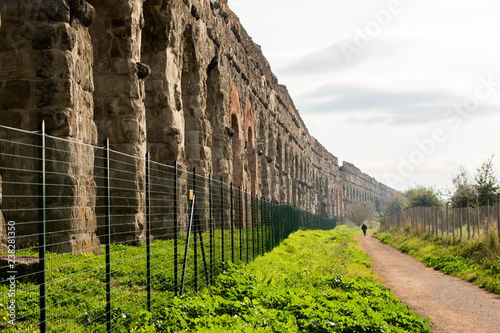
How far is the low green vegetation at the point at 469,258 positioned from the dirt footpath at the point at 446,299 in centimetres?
28

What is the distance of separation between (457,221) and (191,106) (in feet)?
35.2

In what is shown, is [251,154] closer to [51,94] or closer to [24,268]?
[51,94]

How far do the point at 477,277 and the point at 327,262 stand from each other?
11.5ft

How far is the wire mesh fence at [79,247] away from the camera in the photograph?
4.74 metres

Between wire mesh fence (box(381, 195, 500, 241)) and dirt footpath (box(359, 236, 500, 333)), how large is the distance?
7.75 ft

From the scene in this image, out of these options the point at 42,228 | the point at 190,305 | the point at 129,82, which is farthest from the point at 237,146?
the point at 42,228

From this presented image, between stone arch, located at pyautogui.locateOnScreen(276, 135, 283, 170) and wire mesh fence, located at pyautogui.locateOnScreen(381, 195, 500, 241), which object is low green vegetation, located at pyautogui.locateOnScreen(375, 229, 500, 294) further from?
stone arch, located at pyautogui.locateOnScreen(276, 135, 283, 170)

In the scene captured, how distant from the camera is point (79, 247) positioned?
7770 millimetres

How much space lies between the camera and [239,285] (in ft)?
25.8

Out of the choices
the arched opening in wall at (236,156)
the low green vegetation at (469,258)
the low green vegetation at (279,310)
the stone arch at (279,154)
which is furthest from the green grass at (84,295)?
the stone arch at (279,154)

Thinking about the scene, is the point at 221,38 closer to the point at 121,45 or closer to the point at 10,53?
the point at 121,45

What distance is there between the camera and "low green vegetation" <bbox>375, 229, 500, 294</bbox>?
37.7ft

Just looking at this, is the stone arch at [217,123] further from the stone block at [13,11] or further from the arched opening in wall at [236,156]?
the stone block at [13,11]

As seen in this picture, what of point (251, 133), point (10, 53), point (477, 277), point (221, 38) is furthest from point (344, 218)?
point (10, 53)
